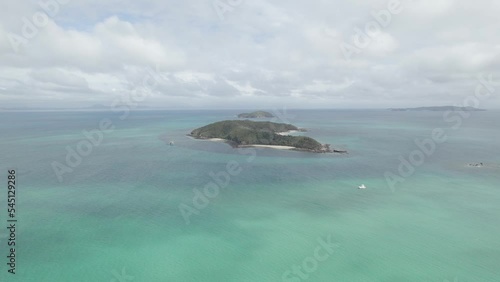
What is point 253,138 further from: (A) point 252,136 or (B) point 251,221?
(B) point 251,221

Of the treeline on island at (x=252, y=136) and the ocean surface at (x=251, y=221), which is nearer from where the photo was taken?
the ocean surface at (x=251, y=221)

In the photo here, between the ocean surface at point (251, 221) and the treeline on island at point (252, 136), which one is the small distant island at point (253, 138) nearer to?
the treeline on island at point (252, 136)

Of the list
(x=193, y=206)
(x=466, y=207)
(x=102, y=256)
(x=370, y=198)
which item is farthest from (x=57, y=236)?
(x=466, y=207)

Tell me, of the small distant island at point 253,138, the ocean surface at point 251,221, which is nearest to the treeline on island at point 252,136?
the small distant island at point 253,138

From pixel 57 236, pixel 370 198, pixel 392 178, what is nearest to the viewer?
pixel 57 236

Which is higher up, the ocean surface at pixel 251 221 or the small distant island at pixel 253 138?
the small distant island at pixel 253 138

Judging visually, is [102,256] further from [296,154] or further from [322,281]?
[296,154]

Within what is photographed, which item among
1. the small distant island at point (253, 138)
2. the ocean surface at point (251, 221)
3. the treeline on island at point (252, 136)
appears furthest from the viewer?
the treeline on island at point (252, 136)

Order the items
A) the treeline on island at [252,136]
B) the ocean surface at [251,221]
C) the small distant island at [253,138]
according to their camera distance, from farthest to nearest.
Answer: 1. the treeline on island at [252,136]
2. the small distant island at [253,138]
3. the ocean surface at [251,221]
